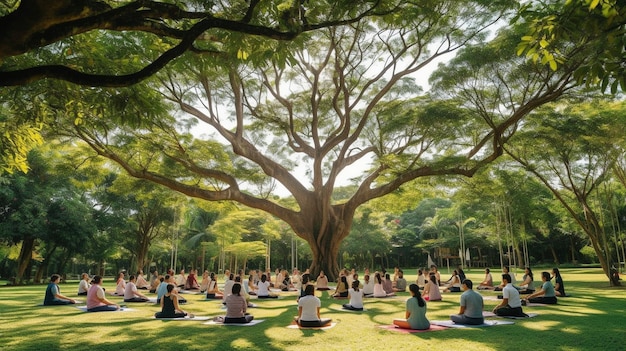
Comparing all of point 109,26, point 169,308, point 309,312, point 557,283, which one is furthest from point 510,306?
point 109,26

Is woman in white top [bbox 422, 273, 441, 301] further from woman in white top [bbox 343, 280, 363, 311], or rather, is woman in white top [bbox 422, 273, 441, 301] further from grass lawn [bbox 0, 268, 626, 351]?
woman in white top [bbox 343, 280, 363, 311]

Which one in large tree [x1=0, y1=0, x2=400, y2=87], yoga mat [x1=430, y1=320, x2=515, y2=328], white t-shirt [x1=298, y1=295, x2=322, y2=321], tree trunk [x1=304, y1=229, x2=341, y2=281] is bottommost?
yoga mat [x1=430, y1=320, x2=515, y2=328]

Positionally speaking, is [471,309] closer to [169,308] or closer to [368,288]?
[169,308]

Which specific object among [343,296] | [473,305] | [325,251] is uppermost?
[325,251]

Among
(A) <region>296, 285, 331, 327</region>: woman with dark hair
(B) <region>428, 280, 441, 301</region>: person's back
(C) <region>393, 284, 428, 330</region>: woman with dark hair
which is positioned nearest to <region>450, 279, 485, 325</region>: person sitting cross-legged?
(C) <region>393, 284, 428, 330</region>: woman with dark hair

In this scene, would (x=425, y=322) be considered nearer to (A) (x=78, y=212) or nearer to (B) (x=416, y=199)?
(B) (x=416, y=199)

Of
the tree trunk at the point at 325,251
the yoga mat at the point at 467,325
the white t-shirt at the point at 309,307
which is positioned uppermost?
the tree trunk at the point at 325,251

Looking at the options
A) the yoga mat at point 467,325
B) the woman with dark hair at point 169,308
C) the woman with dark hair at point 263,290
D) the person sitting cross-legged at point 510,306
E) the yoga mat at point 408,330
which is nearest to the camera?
the yoga mat at point 408,330

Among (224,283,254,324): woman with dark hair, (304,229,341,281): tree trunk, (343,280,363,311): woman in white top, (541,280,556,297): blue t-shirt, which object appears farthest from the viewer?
(304,229,341,281): tree trunk

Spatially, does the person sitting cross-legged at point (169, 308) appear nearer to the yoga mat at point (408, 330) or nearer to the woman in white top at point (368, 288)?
the yoga mat at point (408, 330)

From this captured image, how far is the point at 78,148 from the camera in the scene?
1812 centimetres

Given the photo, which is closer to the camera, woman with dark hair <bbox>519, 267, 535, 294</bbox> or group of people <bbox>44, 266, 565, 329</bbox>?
group of people <bbox>44, 266, 565, 329</bbox>

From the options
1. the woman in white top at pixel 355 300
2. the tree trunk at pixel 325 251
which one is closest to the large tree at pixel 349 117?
the tree trunk at pixel 325 251

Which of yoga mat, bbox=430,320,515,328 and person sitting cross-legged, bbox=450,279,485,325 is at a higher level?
person sitting cross-legged, bbox=450,279,485,325
